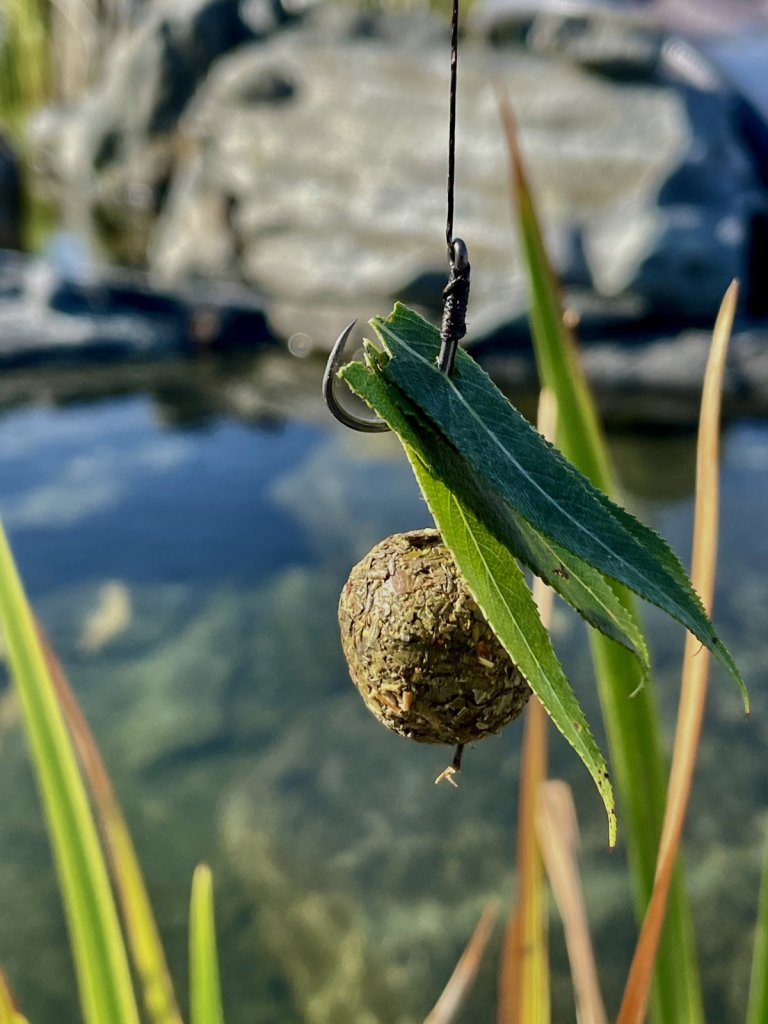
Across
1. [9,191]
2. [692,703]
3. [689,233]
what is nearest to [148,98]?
[9,191]

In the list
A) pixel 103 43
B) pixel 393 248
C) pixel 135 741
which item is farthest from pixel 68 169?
pixel 135 741

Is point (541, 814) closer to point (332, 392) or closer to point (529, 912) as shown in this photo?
point (529, 912)

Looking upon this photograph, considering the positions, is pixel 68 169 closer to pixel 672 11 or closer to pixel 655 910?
pixel 672 11

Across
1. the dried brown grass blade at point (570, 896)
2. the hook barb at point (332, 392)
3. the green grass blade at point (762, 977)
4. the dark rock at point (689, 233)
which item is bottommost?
the green grass blade at point (762, 977)

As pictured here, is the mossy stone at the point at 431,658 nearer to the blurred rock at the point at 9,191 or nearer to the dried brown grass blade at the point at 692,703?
the dried brown grass blade at the point at 692,703

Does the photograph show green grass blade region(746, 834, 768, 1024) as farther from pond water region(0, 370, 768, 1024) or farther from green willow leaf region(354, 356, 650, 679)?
pond water region(0, 370, 768, 1024)

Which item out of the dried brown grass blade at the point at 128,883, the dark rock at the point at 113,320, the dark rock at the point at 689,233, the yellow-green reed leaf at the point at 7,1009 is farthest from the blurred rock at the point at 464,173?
the yellow-green reed leaf at the point at 7,1009
